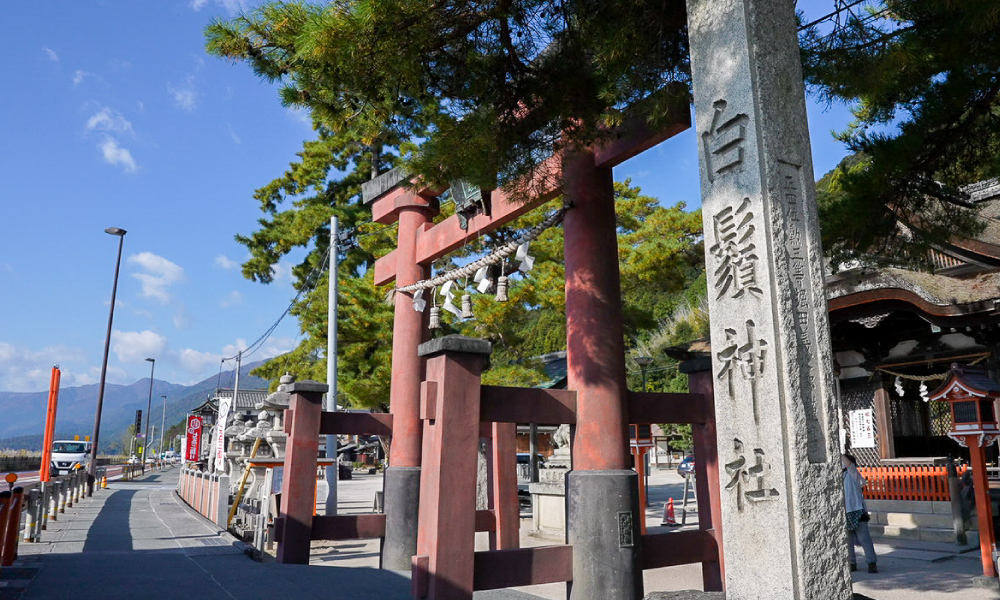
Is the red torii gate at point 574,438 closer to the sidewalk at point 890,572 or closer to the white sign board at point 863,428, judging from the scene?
the sidewalk at point 890,572

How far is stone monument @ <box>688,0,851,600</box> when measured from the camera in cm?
378

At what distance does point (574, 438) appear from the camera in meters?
6.32

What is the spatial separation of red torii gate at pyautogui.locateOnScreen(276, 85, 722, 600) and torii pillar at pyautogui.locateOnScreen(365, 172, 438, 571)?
31 millimetres

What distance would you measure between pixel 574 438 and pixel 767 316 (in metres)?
2.78

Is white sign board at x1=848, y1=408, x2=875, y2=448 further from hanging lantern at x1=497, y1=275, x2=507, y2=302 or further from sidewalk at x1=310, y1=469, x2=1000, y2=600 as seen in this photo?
hanging lantern at x1=497, y1=275, x2=507, y2=302

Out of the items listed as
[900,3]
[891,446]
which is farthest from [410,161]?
[891,446]

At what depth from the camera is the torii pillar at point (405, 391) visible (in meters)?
8.02

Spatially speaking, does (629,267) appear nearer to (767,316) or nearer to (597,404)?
(597,404)

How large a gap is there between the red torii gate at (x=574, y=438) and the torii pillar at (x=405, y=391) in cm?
3

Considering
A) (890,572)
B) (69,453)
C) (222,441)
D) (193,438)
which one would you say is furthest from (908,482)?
(69,453)

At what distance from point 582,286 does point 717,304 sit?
2.25 meters

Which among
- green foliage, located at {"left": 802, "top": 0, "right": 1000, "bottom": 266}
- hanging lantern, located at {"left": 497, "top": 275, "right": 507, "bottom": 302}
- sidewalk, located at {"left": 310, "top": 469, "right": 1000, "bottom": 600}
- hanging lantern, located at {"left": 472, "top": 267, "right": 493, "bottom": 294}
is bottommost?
sidewalk, located at {"left": 310, "top": 469, "right": 1000, "bottom": 600}

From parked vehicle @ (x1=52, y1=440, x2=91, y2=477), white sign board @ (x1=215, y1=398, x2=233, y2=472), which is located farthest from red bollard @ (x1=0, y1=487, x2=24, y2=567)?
parked vehicle @ (x1=52, y1=440, x2=91, y2=477)

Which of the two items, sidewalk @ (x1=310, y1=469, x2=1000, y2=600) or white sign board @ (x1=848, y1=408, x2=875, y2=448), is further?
white sign board @ (x1=848, y1=408, x2=875, y2=448)
